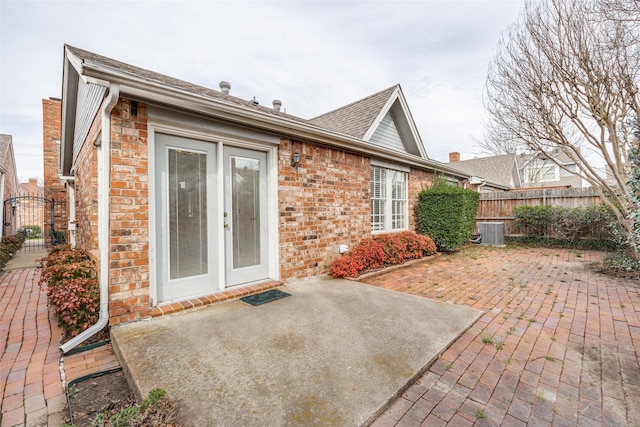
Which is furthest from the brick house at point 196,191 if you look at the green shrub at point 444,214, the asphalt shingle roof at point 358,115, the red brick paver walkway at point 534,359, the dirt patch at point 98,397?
the green shrub at point 444,214

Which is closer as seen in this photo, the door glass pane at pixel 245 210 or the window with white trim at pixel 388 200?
the door glass pane at pixel 245 210

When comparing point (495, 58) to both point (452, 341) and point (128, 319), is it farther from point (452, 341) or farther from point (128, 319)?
point (128, 319)

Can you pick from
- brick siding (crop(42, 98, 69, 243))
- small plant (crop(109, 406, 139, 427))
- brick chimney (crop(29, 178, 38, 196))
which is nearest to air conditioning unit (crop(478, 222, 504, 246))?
small plant (crop(109, 406, 139, 427))

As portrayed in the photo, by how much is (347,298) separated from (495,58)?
7.55 m

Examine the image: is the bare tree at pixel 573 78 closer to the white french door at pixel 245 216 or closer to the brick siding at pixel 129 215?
the white french door at pixel 245 216

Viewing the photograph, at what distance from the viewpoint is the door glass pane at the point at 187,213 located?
369 centimetres

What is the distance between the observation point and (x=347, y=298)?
4145 mm

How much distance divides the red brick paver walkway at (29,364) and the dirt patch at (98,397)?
Answer: 84 mm

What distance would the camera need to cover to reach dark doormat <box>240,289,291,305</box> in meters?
3.95

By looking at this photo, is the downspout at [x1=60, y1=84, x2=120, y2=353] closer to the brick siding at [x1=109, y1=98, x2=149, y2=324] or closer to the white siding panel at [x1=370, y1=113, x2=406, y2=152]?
the brick siding at [x1=109, y1=98, x2=149, y2=324]

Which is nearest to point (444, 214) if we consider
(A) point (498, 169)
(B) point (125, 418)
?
(B) point (125, 418)

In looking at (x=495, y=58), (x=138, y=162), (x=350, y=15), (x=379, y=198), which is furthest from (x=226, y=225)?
(x=495, y=58)

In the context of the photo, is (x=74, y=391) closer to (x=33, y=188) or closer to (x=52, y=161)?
(x=52, y=161)

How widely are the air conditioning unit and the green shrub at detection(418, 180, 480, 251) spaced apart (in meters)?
2.44
